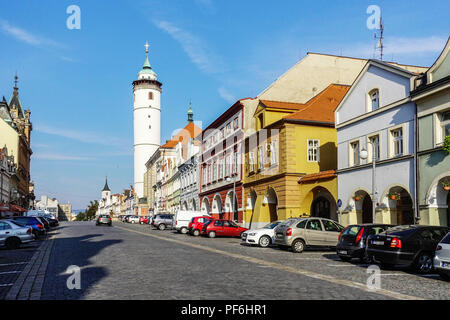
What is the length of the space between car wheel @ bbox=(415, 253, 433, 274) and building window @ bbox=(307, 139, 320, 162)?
20.6 metres

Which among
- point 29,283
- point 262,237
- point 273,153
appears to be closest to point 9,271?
point 29,283

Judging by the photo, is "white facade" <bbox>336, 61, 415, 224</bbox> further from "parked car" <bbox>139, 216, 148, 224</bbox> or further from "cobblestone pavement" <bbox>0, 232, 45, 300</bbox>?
"parked car" <bbox>139, 216, 148, 224</bbox>

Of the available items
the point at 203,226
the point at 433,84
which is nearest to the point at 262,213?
the point at 203,226

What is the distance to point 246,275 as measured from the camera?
13.3m

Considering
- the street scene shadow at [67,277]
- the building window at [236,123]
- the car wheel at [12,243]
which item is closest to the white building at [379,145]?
the street scene shadow at [67,277]

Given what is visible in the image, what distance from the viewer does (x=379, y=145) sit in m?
27.3

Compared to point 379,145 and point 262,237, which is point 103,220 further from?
point 379,145

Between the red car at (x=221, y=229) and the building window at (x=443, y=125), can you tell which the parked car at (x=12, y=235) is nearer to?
the red car at (x=221, y=229)

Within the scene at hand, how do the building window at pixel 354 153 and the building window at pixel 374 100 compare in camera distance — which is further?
the building window at pixel 354 153

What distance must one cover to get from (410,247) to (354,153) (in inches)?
588

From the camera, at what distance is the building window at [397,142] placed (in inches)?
1009

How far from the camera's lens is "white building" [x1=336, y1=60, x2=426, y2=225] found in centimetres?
2492

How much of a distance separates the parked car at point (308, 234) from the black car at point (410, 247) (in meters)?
7.27
